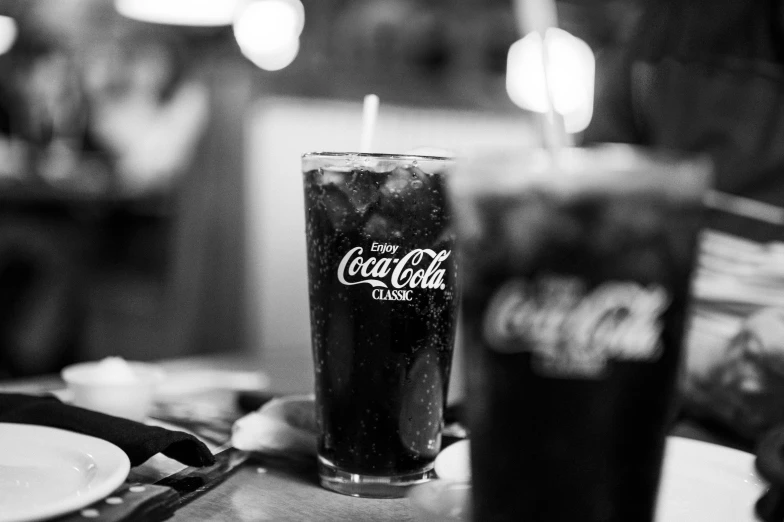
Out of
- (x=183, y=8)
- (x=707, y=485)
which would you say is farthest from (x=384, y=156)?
(x=183, y=8)

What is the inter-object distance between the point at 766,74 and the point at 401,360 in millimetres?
1332

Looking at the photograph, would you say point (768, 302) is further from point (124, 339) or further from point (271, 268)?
point (124, 339)

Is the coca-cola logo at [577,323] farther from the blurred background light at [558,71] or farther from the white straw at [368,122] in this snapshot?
the blurred background light at [558,71]

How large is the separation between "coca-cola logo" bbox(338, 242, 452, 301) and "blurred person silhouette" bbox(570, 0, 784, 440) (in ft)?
2.48

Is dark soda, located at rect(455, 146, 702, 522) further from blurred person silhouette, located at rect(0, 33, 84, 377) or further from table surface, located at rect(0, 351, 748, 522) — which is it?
blurred person silhouette, located at rect(0, 33, 84, 377)

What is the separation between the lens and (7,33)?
552cm

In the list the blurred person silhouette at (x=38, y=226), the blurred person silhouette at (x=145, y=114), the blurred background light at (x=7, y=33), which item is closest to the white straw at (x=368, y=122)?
the blurred person silhouette at (x=38, y=226)

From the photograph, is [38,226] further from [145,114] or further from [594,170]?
[594,170]

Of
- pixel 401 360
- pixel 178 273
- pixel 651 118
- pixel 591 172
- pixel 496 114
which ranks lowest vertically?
pixel 178 273

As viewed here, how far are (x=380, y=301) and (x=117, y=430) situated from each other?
28 centimetres

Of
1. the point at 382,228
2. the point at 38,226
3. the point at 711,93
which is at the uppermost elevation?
the point at 711,93

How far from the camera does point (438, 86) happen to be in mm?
5988

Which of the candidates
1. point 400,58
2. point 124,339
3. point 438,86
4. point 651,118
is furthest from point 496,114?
point 651,118

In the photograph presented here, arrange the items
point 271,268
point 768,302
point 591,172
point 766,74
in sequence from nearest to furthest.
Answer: point 591,172, point 768,302, point 766,74, point 271,268
